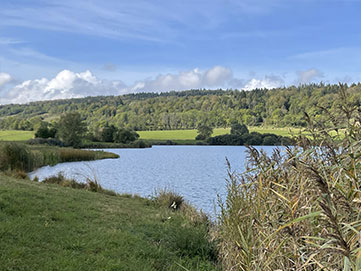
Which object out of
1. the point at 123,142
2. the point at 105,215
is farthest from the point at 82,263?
the point at 123,142

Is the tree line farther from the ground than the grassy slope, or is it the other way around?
the tree line

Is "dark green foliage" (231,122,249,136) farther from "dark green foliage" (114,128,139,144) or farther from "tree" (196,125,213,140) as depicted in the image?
"dark green foliage" (114,128,139,144)

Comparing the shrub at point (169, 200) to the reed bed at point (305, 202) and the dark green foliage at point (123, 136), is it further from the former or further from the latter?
the dark green foliage at point (123, 136)

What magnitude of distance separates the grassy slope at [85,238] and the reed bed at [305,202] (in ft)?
3.91

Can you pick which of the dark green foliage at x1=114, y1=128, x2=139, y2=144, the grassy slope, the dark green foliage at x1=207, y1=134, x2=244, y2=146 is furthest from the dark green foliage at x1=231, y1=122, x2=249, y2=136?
the grassy slope

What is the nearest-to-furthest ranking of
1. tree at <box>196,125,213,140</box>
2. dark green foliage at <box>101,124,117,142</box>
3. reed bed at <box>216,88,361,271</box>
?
reed bed at <box>216,88,361,271</box> → dark green foliage at <box>101,124,117,142</box> → tree at <box>196,125,213,140</box>

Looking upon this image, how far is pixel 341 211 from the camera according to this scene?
109 inches

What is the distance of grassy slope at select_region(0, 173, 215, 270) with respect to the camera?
187 inches

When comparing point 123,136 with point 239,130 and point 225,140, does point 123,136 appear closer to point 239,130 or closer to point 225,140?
point 225,140

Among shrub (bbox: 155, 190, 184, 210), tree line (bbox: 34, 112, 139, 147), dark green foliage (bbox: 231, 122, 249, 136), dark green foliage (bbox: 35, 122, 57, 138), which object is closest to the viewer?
shrub (bbox: 155, 190, 184, 210)

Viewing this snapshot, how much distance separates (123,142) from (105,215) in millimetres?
60178

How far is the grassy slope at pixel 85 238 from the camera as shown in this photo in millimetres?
4746

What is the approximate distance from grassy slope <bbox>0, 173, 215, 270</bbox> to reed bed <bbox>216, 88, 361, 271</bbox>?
47.0 inches

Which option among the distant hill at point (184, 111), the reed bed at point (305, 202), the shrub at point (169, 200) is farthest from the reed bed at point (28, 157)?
the distant hill at point (184, 111)
